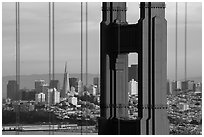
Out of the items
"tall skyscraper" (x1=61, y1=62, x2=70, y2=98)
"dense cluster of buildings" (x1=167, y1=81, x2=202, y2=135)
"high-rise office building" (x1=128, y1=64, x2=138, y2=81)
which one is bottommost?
"dense cluster of buildings" (x1=167, y1=81, x2=202, y2=135)

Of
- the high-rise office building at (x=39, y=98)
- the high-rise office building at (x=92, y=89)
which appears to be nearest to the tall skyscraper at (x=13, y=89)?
the high-rise office building at (x=39, y=98)

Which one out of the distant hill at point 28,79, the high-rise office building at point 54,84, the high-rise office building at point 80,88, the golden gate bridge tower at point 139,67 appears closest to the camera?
the distant hill at point 28,79

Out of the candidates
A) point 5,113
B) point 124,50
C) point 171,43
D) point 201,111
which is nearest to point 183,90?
point 201,111

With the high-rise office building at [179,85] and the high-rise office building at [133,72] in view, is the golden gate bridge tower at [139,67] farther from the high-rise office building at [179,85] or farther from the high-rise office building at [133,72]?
the high-rise office building at [179,85]

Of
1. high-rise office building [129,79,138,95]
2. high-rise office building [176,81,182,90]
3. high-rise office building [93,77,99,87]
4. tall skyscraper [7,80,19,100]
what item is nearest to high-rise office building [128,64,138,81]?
high-rise office building [129,79,138,95]

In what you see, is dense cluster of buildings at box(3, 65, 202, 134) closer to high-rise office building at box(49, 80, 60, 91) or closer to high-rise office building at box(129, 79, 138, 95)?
high-rise office building at box(49, 80, 60, 91)

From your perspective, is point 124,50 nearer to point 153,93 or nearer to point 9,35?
point 153,93

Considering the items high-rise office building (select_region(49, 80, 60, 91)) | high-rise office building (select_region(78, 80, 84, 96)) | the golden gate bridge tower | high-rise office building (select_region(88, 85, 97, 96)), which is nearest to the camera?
high-rise office building (select_region(49, 80, 60, 91))

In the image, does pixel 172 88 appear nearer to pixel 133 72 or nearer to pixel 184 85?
pixel 184 85
